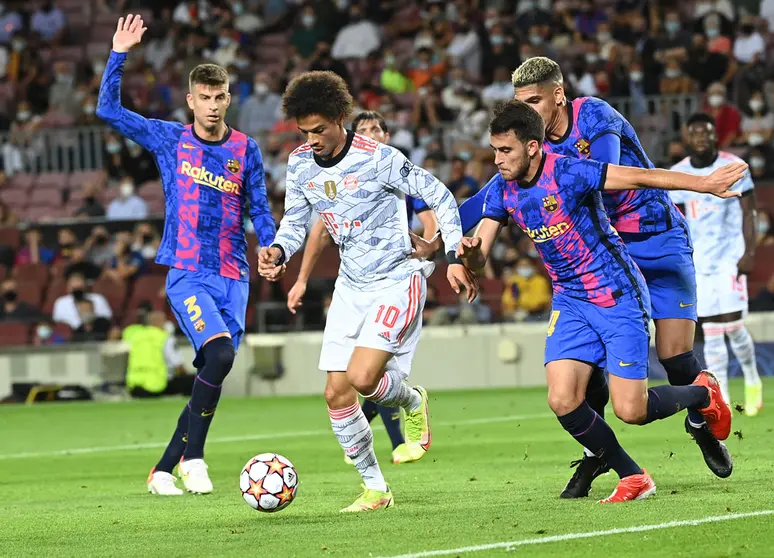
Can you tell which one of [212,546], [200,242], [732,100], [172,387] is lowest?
[172,387]

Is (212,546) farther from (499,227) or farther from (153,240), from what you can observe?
(153,240)

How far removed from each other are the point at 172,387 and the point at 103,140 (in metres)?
7.04

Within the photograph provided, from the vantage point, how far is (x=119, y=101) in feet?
30.6

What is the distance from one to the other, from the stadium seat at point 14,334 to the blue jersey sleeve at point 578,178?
16.3m

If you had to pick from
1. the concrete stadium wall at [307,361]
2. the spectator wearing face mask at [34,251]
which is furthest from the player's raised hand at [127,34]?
the spectator wearing face mask at [34,251]

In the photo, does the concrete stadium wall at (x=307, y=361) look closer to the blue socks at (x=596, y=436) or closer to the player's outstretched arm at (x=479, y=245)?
the blue socks at (x=596, y=436)

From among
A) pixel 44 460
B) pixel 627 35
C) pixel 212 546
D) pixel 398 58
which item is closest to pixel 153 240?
pixel 398 58

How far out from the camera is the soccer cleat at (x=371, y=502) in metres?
7.34

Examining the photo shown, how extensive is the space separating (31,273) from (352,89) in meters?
6.36

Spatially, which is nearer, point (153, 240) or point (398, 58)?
point (153, 240)

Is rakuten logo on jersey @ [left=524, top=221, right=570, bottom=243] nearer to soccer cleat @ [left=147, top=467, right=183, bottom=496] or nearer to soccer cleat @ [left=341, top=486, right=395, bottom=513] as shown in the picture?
soccer cleat @ [left=341, top=486, right=395, bottom=513]

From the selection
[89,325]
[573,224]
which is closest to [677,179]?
[573,224]

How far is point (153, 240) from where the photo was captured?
74.7 feet

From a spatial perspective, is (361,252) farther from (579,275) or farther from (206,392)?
(206,392)
